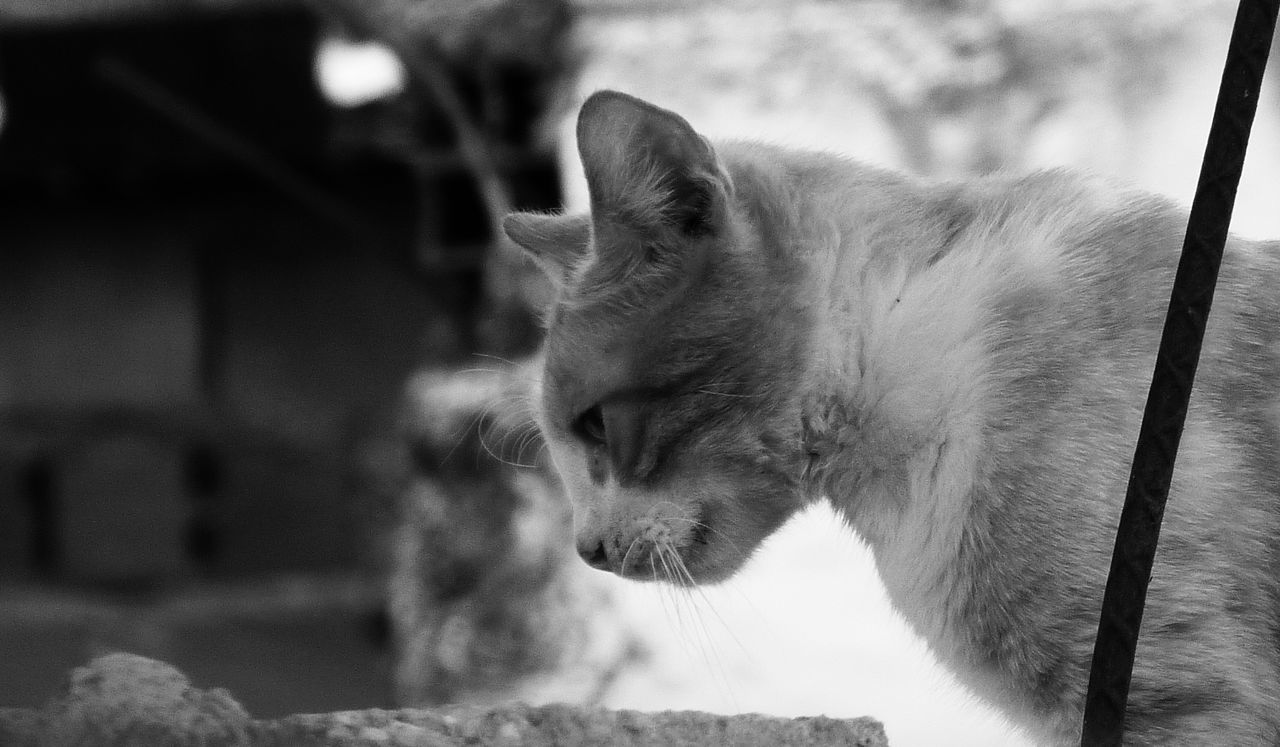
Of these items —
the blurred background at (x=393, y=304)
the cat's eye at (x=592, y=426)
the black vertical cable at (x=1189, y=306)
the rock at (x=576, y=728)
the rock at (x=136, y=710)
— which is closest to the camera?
the rock at (x=136, y=710)

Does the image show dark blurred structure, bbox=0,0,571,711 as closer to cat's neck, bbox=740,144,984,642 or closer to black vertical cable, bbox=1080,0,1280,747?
cat's neck, bbox=740,144,984,642

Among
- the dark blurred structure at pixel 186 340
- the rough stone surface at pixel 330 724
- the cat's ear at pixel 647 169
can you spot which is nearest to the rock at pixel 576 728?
the rough stone surface at pixel 330 724

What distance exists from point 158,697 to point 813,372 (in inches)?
30.2

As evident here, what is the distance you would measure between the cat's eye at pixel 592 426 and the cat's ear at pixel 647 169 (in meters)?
0.23

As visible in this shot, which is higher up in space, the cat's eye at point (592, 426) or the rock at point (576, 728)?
the cat's eye at point (592, 426)

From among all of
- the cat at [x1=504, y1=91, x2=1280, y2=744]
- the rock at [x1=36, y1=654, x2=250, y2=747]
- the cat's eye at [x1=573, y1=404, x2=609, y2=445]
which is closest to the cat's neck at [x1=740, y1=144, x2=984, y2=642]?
the cat at [x1=504, y1=91, x2=1280, y2=744]

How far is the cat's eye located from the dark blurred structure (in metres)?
5.27

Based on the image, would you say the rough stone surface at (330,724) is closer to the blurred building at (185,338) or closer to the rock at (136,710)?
the rock at (136,710)

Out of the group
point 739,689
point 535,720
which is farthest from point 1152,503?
point 739,689

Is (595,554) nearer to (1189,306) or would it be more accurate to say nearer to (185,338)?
(1189,306)

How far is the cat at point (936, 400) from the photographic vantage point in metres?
1.34

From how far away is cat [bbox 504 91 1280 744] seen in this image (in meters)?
1.34

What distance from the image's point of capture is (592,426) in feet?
5.54

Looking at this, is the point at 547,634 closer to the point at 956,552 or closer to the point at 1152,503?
the point at 956,552
